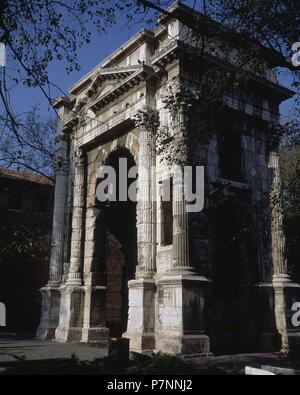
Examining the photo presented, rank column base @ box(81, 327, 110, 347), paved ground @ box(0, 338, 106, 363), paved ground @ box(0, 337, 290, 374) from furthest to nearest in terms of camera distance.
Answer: column base @ box(81, 327, 110, 347), paved ground @ box(0, 338, 106, 363), paved ground @ box(0, 337, 290, 374)

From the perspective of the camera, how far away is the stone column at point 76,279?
15.4m

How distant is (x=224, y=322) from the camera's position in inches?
516

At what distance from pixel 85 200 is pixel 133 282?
211 inches

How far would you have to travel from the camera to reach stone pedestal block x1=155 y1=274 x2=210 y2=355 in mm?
10945

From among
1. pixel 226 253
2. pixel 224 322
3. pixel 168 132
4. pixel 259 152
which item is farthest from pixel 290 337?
pixel 168 132

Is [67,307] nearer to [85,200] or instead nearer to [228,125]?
[85,200]

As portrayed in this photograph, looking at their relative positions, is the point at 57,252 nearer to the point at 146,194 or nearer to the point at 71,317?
the point at 71,317

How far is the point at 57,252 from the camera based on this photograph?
17.4 m

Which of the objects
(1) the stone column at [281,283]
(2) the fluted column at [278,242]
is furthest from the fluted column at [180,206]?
(2) the fluted column at [278,242]

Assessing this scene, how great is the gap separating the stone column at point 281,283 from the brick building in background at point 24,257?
11668mm

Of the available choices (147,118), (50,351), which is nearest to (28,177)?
(147,118)

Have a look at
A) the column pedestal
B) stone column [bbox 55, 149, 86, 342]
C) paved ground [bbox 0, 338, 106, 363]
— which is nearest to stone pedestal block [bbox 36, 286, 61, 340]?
stone column [bbox 55, 149, 86, 342]

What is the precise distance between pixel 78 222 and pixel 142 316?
5.71 metres

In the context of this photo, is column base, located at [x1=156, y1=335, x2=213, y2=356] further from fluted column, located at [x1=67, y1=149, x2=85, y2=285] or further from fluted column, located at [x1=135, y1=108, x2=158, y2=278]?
fluted column, located at [x1=67, y1=149, x2=85, y2=285]
